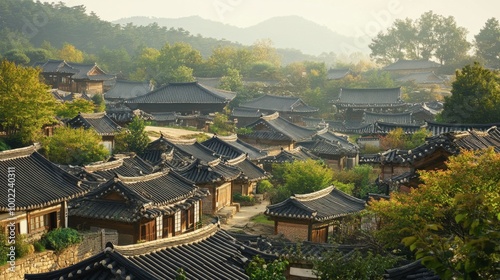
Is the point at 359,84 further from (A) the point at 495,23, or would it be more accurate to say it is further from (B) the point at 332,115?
(A) the point at 495,23

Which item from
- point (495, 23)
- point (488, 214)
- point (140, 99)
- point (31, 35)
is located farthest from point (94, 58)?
point (488, 214)

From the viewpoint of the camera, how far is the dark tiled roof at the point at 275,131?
2201 inches

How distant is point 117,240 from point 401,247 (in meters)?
12.6

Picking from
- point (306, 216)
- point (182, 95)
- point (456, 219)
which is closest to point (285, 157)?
point (306, 216)

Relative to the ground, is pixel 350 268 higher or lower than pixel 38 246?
higher

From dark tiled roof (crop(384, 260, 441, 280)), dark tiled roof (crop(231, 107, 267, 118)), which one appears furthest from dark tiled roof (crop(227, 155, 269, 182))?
dark tiled roof (crop(384, 260, 441, 280))

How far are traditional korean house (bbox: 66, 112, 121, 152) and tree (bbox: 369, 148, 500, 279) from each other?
2490 cm

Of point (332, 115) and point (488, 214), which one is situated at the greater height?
point (488, 214)

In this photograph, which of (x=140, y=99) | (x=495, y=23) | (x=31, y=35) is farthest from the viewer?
(x=31, y=35)

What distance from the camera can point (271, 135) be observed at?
Result: 56125mm

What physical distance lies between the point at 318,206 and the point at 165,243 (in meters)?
16.5

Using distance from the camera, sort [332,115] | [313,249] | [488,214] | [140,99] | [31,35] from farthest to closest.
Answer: [31,35] < [332,115] < [140,99] < [313,249] < [488,214]

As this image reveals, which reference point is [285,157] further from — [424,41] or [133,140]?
[424,41]

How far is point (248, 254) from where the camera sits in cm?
1636
